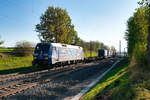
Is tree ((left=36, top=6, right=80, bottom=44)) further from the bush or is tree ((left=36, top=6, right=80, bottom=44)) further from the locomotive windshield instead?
the locomotive windshield

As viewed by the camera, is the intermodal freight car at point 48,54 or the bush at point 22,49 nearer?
the intermodal freight car at point 48,54

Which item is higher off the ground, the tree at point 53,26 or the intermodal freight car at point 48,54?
the tree at point 53,26

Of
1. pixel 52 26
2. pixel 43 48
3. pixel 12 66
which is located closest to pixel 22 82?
pixel 43 48

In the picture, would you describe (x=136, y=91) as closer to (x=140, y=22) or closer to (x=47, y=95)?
(x=47, y=95)

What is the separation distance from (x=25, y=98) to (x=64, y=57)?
13.0 m

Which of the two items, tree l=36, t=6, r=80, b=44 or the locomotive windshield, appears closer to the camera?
the locomotive windshield

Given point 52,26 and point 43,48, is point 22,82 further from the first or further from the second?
point 52,26

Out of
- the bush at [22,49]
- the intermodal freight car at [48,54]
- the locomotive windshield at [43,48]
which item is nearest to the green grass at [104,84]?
the intermodal freight car at [48,54]

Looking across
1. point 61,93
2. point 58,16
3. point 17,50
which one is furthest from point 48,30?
point 61,93

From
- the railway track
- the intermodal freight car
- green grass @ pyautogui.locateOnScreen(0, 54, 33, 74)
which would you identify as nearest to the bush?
green grass @ pyautogui.locateOnScreen(0, 54, 33, 74)

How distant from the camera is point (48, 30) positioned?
28.0 metres

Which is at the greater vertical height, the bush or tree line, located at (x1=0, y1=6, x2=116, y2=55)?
tree line, located at (x1=0, y1=6, x2=116, y2=55)

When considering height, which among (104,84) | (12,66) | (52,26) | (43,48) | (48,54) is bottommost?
(104,84)

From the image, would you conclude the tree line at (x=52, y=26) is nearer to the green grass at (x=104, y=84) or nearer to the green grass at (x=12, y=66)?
the green grass at (x=12, y=66)
